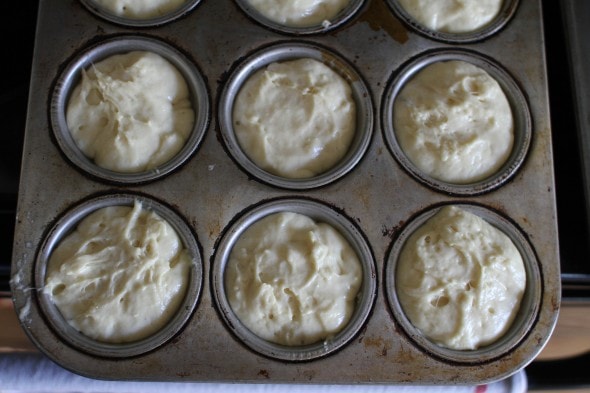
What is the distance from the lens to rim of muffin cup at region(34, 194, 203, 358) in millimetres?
2170

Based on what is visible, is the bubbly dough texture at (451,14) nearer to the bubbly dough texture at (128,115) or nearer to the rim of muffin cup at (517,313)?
the rim of muffin cup at (517,313)

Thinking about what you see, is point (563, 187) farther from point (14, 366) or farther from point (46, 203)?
point (14, 366)

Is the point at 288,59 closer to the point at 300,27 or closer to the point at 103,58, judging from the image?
the point at 300,27

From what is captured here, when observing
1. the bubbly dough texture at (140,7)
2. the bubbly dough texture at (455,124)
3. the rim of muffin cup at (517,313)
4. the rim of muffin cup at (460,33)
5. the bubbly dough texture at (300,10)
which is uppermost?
the bubbly dough texture at (140,7)

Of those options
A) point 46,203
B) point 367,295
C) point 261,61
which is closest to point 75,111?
point 46,203

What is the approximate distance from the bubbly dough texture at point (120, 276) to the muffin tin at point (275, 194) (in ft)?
0.21

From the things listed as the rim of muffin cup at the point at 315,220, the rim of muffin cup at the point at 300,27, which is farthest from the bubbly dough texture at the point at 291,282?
the rim of muffin cup at the point at 300,27

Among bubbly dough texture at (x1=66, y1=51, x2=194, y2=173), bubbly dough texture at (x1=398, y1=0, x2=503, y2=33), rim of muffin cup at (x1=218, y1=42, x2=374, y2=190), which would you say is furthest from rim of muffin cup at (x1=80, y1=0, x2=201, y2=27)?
bubbly dough texture at (x1=398, y1=0, x2=503, y2=33)

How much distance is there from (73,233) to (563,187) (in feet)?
7.74

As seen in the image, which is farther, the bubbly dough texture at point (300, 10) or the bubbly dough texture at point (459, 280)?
the bubbly dough texture at point (300, 10)

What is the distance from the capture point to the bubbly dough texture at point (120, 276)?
2.22 meters

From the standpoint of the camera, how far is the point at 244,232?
2395mm

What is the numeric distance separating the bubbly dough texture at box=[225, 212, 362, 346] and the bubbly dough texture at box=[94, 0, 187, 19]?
115 centimetres

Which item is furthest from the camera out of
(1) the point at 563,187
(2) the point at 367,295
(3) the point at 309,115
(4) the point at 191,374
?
(1) the point at 563,187
